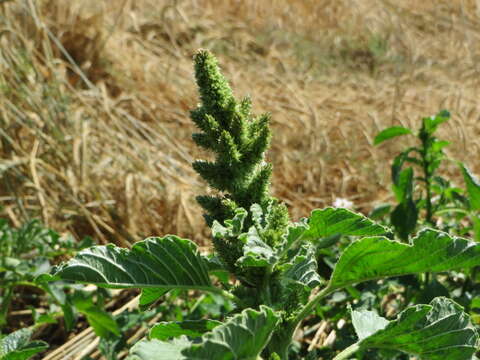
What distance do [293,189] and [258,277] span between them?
258 centimetres

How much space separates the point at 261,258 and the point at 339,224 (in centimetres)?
16

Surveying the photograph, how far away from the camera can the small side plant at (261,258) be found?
0.84m

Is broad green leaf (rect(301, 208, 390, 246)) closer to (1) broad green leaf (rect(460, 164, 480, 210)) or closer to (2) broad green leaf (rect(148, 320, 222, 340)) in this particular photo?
(2) broad green leaf (rect(148, 320, 222, 340))

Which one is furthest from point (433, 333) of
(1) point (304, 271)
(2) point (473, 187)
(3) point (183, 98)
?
(3) point (183, 98)

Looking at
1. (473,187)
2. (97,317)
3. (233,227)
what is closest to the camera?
(233,227)

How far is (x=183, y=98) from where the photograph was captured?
4.39 meters

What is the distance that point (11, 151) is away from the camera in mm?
3057

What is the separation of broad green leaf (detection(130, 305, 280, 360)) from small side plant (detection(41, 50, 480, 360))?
51 millimetres

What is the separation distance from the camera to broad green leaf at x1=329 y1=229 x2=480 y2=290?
841mm

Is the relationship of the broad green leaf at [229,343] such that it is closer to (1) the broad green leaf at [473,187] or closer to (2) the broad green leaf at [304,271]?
(2) the broad green leaf at [304,271]

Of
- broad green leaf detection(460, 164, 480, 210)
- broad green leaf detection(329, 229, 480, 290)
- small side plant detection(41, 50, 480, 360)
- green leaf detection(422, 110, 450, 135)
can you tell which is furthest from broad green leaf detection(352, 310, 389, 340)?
green leaf detection(422, 110, 450, 135)

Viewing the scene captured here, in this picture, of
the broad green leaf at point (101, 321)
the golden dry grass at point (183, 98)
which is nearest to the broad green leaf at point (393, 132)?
the golden dry grass at point (183, 98)

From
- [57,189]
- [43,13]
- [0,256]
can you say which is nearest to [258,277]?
[0,256]

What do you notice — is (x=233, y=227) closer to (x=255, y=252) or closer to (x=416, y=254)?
(x=255, y=252)
